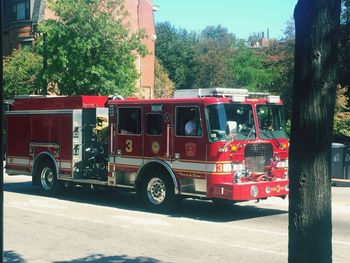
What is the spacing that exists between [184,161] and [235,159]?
3.51 ft

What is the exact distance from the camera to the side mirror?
1091 cm

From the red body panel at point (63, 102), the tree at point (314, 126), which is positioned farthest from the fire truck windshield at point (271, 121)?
the tree at point (314, 126)

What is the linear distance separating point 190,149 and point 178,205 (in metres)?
2.07

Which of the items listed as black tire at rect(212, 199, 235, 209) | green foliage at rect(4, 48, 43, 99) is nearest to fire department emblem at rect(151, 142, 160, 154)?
black tire at rect(212, 199, 235, 209)

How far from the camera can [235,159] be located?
35.9ft

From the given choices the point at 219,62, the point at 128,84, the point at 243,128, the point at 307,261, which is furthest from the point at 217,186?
the point at 219,62

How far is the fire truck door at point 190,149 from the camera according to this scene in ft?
36.1

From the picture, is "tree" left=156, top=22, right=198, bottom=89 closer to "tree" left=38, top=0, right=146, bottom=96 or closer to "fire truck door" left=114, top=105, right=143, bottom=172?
"tree" left=38, top=0, right=146, bottom=96

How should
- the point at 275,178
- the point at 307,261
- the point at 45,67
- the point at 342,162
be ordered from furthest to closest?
1. the point at 45,67
2. the point at 342,162
3. the point at 275,178
4. the point at 307,261

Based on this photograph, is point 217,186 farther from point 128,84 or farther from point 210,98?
point 128,84

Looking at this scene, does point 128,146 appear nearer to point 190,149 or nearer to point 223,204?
point 190,149

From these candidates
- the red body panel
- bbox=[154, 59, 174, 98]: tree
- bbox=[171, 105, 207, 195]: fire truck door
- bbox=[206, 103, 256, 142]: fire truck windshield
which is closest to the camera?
bbox=[206, 103, 256, 142]: fire truck windshield

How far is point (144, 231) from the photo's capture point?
31.6 ft

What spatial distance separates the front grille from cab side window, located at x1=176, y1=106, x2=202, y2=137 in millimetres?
1084
